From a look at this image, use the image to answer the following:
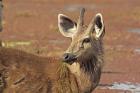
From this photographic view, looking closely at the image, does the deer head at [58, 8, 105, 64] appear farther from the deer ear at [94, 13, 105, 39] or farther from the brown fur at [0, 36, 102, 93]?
the brown fur at [0, 36, 102, 93]

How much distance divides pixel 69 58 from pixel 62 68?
12.5 inches

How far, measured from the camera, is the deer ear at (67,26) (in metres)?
11.0

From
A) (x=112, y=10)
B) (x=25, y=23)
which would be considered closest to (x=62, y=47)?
(x=25, y=23)

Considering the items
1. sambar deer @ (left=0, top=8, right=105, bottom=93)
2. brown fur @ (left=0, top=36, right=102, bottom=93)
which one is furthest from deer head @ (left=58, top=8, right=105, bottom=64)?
brown fur @ (left=0, top=36, right=102, bottom=93)

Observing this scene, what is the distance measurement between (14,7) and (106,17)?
804 centimetres

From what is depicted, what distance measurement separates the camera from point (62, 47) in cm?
2203

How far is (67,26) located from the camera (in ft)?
36.6

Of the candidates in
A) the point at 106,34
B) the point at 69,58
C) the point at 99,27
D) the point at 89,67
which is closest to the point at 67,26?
the point at 99,27

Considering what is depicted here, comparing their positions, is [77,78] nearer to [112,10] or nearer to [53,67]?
[53,67]

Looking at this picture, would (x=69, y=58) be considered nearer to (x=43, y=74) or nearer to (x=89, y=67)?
(x=43, y=74)

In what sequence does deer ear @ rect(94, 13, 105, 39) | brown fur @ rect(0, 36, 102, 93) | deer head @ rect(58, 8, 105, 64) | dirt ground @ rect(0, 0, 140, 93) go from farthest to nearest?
1. dirt ground @ rect(0, 0, 140, 93)
2. deer ear @ rect(94, 13, 105, 39)
3. deer head @ rect(58, 8, 105, 64)
4. brown fur @ rect(0, 36, 102, 93)

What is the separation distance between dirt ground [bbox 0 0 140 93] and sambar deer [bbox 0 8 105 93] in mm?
3949

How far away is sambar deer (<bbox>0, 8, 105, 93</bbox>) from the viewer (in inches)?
397

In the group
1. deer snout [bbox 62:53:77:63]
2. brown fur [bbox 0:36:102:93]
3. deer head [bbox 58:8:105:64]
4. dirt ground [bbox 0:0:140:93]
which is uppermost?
deer head [bbox 58:8:105:64]
